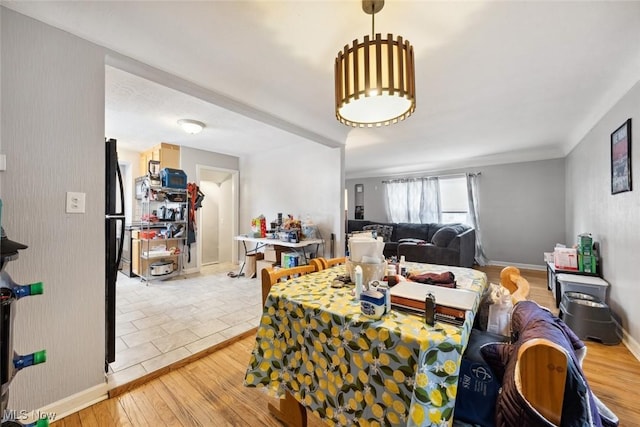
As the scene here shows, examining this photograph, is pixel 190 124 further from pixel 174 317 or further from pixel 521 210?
pixel 521 210

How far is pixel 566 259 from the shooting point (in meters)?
2.90

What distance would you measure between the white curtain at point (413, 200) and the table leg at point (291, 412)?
5487 mm

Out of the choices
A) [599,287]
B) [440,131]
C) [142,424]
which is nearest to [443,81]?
[440,131]

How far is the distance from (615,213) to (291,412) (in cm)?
329

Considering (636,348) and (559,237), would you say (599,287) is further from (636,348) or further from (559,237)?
(559,237)

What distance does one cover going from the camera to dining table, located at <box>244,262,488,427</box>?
76cm

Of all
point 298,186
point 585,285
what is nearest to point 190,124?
point 298,186

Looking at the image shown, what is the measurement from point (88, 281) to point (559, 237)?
665 cm

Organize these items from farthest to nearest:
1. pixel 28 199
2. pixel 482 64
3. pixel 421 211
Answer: pixel 421 211
pixel 482 64
pixel 28 199

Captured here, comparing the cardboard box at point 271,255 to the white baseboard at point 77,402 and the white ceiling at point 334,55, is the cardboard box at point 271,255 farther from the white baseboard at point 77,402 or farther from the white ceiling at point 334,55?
the white baseboard at point 77,402

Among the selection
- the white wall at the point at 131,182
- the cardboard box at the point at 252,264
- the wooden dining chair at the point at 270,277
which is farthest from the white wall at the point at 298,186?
the wooden dining chair at the point at 270,277

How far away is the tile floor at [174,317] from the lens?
1943 mm

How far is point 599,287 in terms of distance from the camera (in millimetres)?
2494

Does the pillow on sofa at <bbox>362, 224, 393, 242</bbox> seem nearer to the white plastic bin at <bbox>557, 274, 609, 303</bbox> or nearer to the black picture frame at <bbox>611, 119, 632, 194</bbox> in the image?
the white plastic bin at <bbox>557, 274, 609, 303</bbox>
